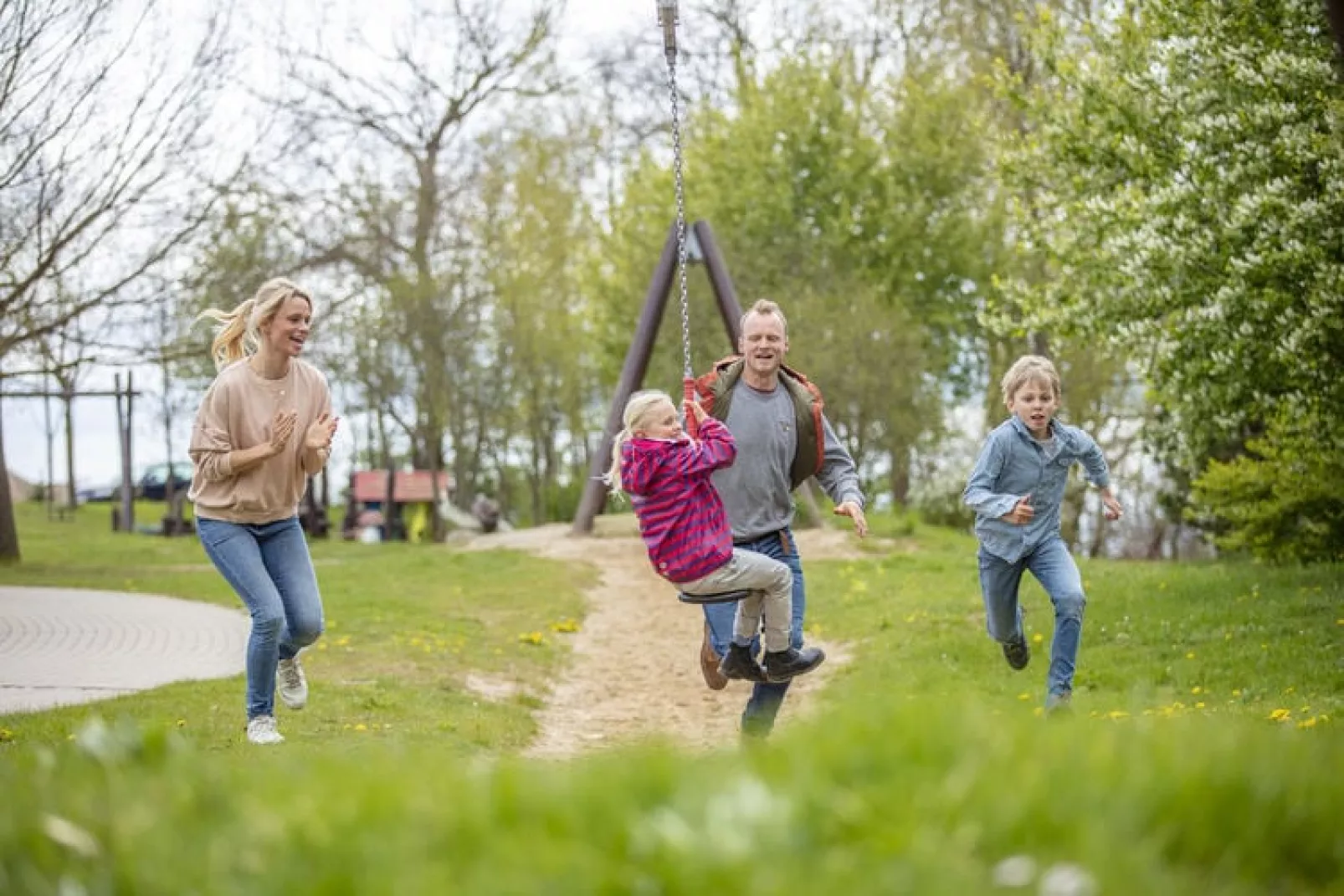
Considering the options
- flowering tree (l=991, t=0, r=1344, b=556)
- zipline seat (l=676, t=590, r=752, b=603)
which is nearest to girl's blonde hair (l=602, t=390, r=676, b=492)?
zipline seat (l=676, t=590, r=752, b=603)

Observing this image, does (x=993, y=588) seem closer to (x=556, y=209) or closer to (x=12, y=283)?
(x=12, y=283)

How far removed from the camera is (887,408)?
31312 mm

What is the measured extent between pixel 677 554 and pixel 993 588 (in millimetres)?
2359

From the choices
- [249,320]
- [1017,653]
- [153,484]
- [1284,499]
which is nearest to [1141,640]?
[1017,653]

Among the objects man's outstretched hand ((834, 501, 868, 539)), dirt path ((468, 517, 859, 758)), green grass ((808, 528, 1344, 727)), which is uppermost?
man's outstretched hand ((834, 501, 868, 539))

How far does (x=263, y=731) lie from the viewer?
27.1ft

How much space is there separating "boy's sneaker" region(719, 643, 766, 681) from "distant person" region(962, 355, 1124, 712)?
1546mm

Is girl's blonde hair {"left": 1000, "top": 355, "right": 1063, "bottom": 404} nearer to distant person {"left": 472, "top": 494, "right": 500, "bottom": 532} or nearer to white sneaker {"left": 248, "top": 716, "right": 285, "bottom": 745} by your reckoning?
white sneaker {"left": 248, "top": 716, "right": 285, "bottom": 745}

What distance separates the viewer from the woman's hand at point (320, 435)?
8.18 meters

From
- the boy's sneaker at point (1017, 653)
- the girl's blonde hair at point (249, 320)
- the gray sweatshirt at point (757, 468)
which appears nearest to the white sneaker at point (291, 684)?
the girl's blonde hair at point (249, 320)

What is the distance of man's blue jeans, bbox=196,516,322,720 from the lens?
800cm

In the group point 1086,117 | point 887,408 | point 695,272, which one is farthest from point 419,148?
point 1086,117

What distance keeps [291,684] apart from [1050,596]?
4501 millimetres

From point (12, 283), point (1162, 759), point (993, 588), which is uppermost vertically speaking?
point (12, 283)
